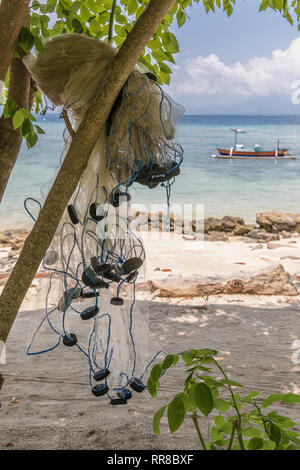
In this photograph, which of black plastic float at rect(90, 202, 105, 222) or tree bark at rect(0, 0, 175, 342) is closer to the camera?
tree bark at rect(0, 0, 175, 342)

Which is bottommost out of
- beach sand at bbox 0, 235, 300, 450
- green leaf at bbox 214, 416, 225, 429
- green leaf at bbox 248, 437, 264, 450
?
beach sand at bbox 0, 235, 300, 450

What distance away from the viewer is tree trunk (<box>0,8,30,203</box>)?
1.42 m

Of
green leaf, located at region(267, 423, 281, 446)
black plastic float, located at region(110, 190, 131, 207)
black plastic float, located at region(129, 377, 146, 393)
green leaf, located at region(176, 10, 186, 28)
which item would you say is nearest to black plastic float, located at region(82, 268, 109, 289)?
black plastic float, located at region(110, 190, 131, 207)

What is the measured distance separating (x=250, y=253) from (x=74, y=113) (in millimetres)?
4878

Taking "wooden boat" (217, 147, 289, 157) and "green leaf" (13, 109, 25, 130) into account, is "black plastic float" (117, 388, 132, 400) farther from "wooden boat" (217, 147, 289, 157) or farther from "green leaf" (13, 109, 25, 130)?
"wooden boat" (217, 147, 289, 157)

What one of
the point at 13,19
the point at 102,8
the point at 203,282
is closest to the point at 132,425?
the point at 13,19

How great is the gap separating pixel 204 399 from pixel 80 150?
747 mm

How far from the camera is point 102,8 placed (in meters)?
2.05

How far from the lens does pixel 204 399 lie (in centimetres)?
79

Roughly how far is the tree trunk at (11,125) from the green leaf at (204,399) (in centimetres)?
96

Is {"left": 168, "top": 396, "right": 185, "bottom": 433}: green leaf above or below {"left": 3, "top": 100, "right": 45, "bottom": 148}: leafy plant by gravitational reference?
below

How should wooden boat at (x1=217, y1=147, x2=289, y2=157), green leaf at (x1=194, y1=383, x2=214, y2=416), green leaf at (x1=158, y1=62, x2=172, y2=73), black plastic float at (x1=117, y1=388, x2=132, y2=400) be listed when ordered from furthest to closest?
wooden boat at (x1=217, y1=147, x2=289, y2=157) → green leaf at (x1=158, y1=62, x2=172, y2=73) → black plastic float at (x1=117, y1=388, x2=132, y2=400) → green leaf at (x1=194, y1=383, x2=214, y2=416)

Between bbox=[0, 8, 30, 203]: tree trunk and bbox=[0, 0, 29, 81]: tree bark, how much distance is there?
0.53 feet
